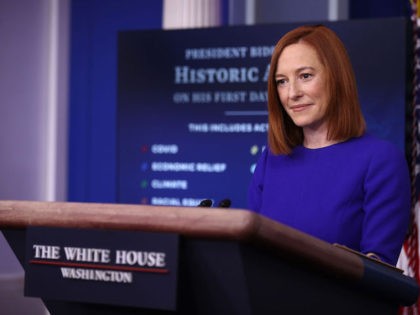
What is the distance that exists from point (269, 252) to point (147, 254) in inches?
6.2

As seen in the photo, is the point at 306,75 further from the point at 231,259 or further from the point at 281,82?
the point at 231,259

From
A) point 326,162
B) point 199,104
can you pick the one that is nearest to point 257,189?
point 326,162

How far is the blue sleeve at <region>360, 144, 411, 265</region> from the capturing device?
1.43 metres

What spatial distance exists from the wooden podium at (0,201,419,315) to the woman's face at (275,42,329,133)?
0.43m

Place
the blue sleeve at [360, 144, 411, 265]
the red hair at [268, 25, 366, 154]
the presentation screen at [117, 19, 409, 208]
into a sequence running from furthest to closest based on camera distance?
the presentation screen at [117, 19, 409, 208]
the red hair at [268, 25, 366, 154]
the blue sleeve at [360, 144, 411, 265]

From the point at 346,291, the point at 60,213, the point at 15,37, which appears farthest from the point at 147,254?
the point at 15,37

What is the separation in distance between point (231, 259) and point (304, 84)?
0.61 m

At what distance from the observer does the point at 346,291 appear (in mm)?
1166

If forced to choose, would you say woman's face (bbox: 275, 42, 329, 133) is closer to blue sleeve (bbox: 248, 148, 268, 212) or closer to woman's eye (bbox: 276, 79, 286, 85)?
woman's eye (bbox: 276, 79, 286, 85)

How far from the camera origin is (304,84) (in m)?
1.52

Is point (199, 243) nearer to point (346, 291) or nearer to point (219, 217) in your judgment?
point (219, 217)

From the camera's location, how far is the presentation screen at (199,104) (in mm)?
3691

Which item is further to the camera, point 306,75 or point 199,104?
point 199,104

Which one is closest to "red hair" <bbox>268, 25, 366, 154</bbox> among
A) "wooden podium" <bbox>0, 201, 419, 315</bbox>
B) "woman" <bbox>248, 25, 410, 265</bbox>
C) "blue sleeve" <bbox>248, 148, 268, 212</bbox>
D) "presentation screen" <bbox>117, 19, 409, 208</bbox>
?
"woman" <bbox>248, 25, 410, 265</bbox>
